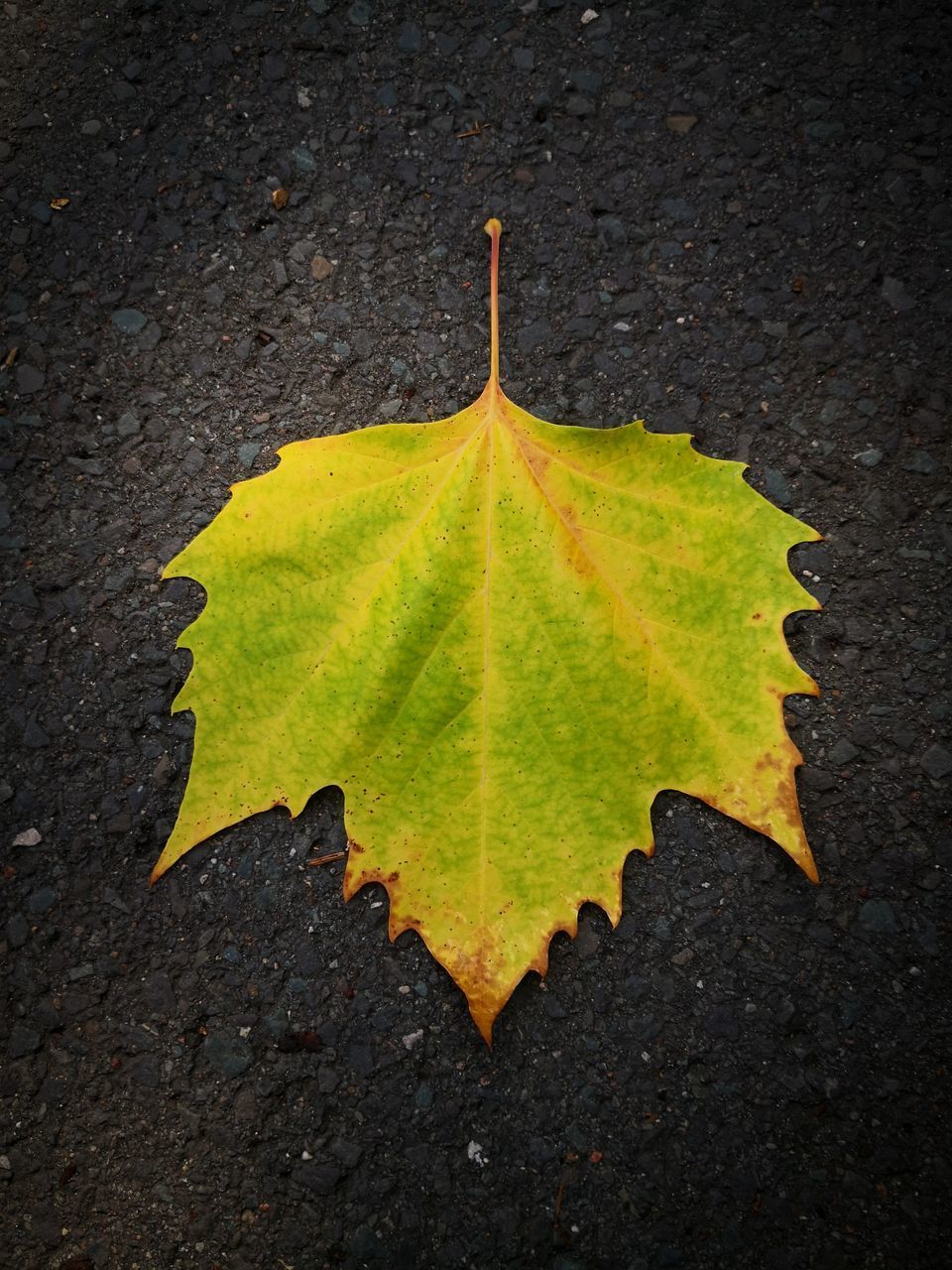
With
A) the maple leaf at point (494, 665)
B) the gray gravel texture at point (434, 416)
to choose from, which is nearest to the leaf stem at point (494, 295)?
the gray gravel texture at point (434, 416)

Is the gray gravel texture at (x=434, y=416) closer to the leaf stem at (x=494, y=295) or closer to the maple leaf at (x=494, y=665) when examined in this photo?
the leaf stem at (x=494, y=295)

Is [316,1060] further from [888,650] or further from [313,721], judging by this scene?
[888,650]

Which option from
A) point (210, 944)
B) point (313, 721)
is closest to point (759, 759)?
point (313, 721)

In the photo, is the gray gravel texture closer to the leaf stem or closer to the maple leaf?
the leaf stem

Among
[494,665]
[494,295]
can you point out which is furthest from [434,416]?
[494,665]

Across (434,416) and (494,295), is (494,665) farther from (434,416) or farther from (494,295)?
(494,295)
